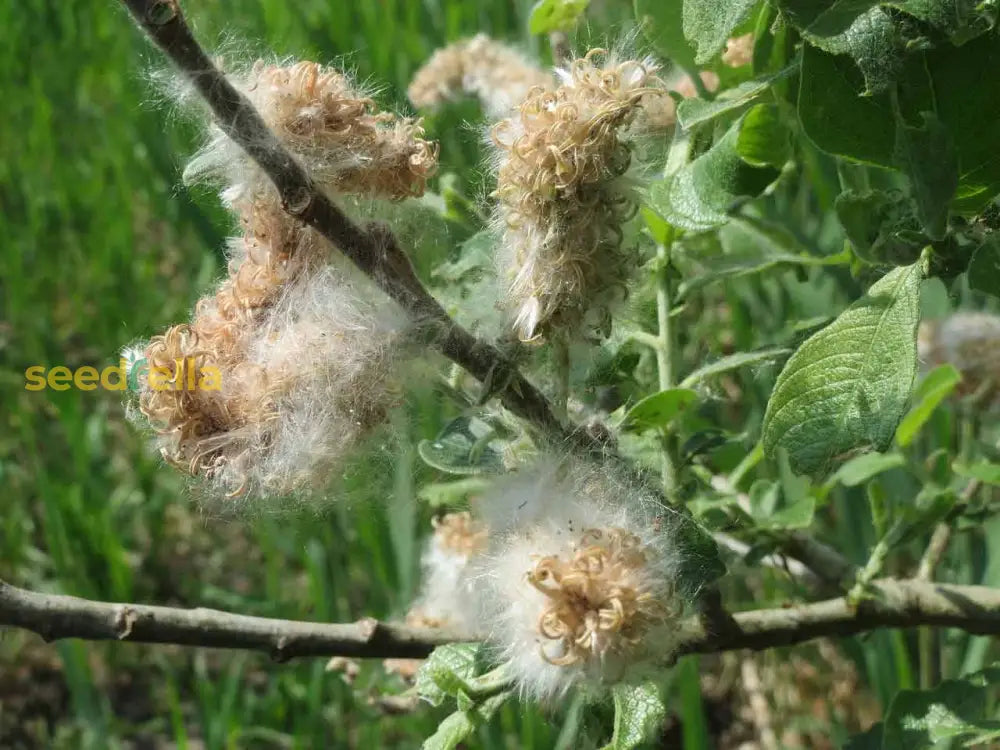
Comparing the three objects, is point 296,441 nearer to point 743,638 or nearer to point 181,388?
point 181,388

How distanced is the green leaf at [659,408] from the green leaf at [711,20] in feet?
0.85

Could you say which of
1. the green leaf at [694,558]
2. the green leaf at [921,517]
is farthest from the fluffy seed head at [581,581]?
the green leaf at [921,517]

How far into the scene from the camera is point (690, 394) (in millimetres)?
791

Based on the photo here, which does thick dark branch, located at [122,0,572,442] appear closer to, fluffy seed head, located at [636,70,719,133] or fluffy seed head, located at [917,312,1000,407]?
fluffy seed head, located at [636,70,719,133]

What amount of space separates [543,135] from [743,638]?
54cm

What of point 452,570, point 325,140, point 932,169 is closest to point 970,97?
point 932,169

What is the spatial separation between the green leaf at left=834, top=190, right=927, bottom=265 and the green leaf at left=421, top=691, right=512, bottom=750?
1.40ft

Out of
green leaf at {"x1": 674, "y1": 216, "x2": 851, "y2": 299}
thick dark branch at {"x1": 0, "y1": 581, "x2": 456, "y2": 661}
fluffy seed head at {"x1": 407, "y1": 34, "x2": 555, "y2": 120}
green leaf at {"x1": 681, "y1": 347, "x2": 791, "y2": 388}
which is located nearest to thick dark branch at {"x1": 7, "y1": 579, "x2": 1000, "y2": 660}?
thick dark branch at {"x1": 0, "y1": 581, "x2": 456, "y2": 661}

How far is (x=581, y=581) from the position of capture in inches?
26.8

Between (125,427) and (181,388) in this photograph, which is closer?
(181,388)

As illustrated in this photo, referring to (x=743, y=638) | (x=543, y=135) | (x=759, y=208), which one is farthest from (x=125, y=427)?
(x=543, y=135)

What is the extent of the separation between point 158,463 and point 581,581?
730 millimetres

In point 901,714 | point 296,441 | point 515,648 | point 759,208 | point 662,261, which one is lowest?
point 901,714

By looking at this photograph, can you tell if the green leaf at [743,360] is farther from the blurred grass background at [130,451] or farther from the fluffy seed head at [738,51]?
the blurred grass background at [130,451]
